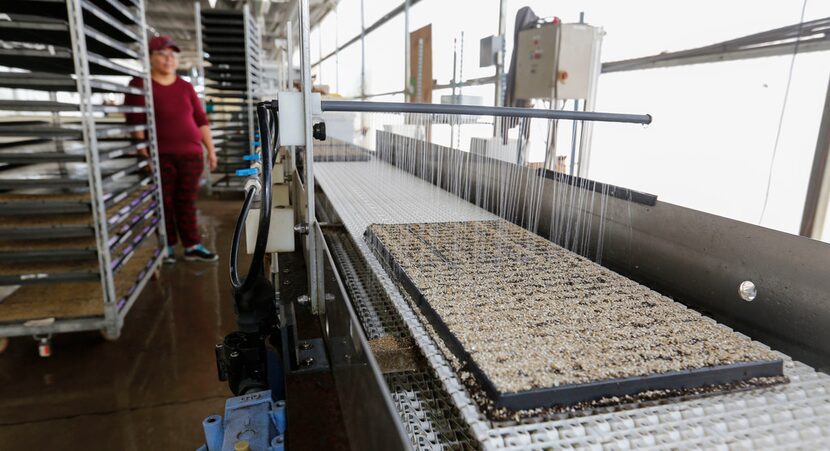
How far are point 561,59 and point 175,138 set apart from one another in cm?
235

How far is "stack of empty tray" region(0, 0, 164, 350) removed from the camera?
1888 mm

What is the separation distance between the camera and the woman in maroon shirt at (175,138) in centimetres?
302

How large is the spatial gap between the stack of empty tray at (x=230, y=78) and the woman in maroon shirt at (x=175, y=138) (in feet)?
5.08

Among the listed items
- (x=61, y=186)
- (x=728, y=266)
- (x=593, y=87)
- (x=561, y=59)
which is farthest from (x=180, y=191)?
(x=728, y=266)

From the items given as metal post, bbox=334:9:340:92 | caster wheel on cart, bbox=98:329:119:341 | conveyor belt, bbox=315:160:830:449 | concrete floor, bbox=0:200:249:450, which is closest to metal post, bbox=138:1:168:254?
concrete floor, bbox=0:200:249:450

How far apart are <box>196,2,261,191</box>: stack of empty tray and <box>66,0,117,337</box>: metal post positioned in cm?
283

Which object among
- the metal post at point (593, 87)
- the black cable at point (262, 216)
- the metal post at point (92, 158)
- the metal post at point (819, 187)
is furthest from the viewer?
the metal post at point (593, 87)

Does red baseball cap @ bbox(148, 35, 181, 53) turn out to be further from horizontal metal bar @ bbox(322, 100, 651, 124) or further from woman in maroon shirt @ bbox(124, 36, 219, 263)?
horizontal metal bar @ bbox(322, 100, 651, 124)

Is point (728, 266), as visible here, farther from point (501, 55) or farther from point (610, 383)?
point (501, 55)

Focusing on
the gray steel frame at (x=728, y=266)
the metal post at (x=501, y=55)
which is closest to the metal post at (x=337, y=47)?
the metal post at (x=501, y=55)

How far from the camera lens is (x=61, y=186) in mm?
2000

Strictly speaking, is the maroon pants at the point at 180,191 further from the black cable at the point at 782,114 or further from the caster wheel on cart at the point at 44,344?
the black cable at the point at 782,114

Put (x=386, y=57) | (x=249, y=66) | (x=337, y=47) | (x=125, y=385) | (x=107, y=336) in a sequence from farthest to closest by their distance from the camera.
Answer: (x=337, y=47)
(x=386, y=57)
(x=249, y=66)
(x=107, y=336)
(x=125, y=385)

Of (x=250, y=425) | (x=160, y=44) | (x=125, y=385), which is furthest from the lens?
(x=160, y=44)
